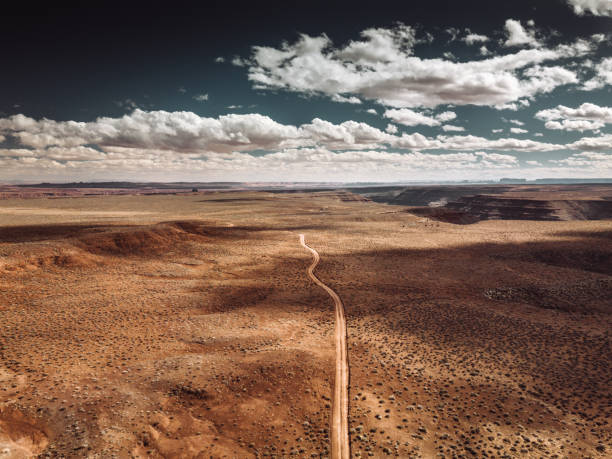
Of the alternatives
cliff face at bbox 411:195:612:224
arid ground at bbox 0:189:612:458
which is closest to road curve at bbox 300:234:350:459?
arid ground at bbox 0:189:612:458

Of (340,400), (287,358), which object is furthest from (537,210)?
(340,400)

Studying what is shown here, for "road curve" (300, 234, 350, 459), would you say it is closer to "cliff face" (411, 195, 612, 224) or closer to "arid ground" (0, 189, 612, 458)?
"arid ground" (0, 189, 612, 458)

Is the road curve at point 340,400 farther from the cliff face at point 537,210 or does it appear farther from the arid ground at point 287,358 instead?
the cliff face at point 537,210

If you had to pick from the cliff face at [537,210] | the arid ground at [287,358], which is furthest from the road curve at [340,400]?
the cliff face at [537,210]

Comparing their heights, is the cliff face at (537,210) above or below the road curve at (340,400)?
above

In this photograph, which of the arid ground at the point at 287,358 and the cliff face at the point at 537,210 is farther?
the cliff face at the point at 537,210

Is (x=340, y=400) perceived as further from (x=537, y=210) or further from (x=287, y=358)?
(x=537, y=210)

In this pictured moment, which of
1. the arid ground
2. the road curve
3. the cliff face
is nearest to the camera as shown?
the road curve

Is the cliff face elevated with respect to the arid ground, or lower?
elevated

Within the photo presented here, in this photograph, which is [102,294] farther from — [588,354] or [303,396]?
[588,354]
